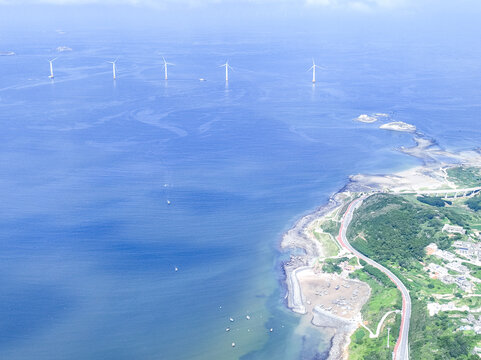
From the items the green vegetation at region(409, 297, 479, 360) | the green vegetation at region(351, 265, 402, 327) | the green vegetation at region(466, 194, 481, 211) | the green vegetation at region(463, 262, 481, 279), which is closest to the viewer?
the green vegetation at region(409, 297, 479, 360)

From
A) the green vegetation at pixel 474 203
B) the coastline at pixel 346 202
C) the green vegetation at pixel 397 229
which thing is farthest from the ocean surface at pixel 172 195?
the green vegetation at pixel 474 203

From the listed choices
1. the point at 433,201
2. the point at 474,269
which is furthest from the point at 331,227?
the point at 474,269

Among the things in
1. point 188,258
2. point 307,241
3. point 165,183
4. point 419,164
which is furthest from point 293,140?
point 188,258

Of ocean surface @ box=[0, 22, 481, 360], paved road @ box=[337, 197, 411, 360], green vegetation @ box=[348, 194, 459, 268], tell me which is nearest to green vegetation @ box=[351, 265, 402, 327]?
paved road @ box=[337, 197, 411, 360]

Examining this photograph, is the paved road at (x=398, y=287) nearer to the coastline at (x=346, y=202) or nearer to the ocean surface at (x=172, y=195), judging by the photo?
the coastline at (x=346, y=202)

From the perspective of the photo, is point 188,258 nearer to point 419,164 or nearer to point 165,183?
point 165,183

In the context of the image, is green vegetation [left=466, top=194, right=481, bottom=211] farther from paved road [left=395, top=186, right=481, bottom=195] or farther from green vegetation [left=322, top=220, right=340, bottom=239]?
green vegetation [left=322, top=220, right=340, bottom=239]
